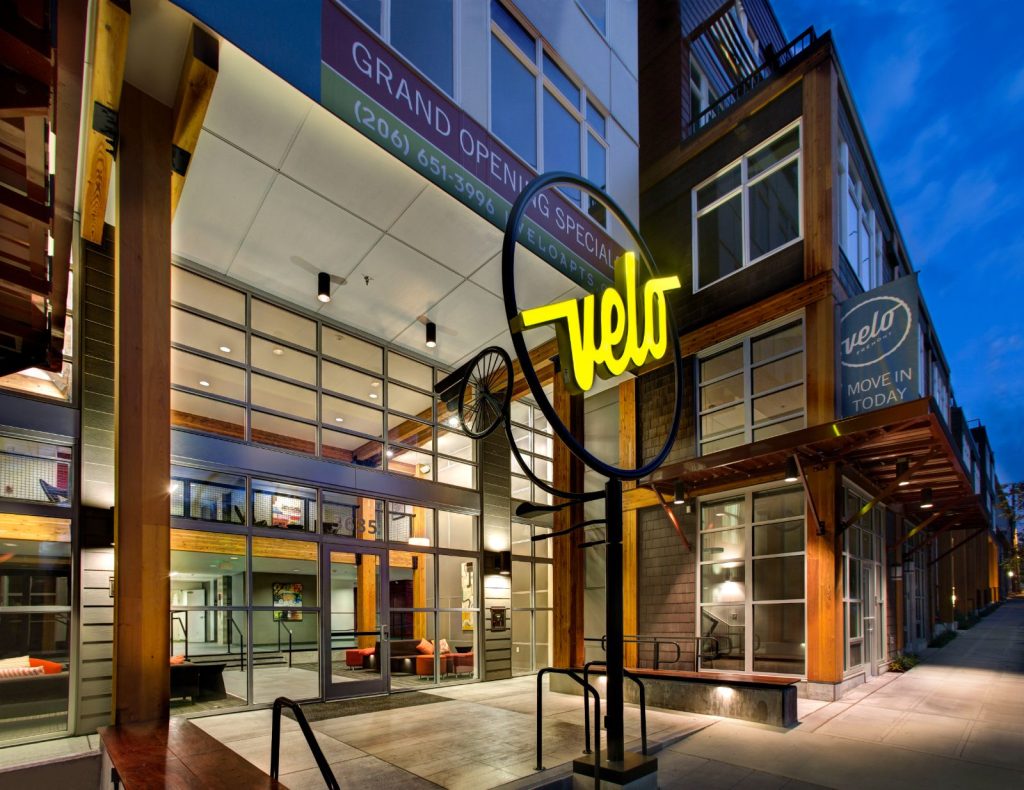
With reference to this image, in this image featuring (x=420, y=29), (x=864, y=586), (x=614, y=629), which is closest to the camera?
(x=614, y=629)

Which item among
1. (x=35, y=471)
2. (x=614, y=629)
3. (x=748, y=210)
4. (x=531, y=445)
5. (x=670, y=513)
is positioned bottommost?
(x=614, y=629)

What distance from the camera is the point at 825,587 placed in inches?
354

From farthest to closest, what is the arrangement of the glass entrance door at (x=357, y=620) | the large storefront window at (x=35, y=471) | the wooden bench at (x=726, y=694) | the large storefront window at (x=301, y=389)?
1. the glass entrance door at (x=357, y=620)
2. the large storefront window at (x=301, y=389)
3. the wooden bench at (x=726, y=694)
4. the large storefront window at (x=35, y=471)

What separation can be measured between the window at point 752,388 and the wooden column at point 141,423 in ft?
29.0

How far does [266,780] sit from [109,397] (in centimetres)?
534

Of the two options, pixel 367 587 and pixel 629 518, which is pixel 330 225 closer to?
pixel 367 587

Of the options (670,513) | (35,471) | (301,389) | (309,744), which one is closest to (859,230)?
(670,513)

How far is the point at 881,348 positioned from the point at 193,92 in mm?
9146

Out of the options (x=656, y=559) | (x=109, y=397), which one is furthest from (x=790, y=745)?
(x=109, y=397)

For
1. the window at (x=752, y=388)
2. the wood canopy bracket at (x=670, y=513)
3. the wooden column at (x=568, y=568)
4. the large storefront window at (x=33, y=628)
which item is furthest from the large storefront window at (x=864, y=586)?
the large storefront window at (x=33, y=628)

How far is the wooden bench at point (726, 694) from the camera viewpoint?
7367mm

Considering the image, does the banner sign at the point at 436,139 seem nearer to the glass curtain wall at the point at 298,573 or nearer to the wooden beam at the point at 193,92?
the wooden beam at the point at 193,92

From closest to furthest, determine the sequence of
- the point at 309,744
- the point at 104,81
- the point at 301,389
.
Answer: the point at 309,744 → the point at 104,81 → the point at 301,389

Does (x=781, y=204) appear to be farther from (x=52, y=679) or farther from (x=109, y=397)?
(x=52, y=679)
